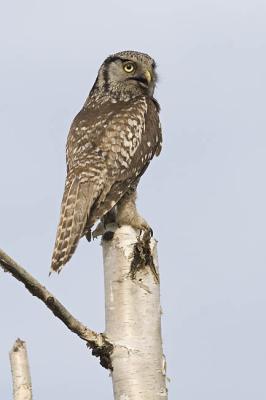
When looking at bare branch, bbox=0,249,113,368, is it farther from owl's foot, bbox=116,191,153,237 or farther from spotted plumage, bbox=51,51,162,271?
spotted plumage, bbox=51,51,162,271

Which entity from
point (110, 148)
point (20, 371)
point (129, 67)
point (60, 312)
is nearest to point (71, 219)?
point (110, 148)

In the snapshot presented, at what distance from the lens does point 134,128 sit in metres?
9.39

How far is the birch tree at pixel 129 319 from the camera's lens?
5.59m

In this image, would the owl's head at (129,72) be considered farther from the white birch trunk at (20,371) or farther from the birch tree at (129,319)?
the white birch trunk at (20,371)

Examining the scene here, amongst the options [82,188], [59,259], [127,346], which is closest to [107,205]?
[82,188]

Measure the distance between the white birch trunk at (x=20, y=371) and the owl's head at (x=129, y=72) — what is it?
6261 millimetres

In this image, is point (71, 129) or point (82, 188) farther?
point (71, 129)

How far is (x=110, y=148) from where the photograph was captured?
9016 millimetres

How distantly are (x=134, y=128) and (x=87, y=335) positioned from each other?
3908 mm

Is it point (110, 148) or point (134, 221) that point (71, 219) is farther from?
point (110, 148)

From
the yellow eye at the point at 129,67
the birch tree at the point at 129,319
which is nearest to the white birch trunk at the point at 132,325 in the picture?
the birch tree at the point at 129,319

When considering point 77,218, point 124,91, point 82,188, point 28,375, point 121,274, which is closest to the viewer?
point 28,375

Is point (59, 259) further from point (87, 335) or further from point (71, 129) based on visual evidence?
point (71, 129)

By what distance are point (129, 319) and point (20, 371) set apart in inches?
61.3
